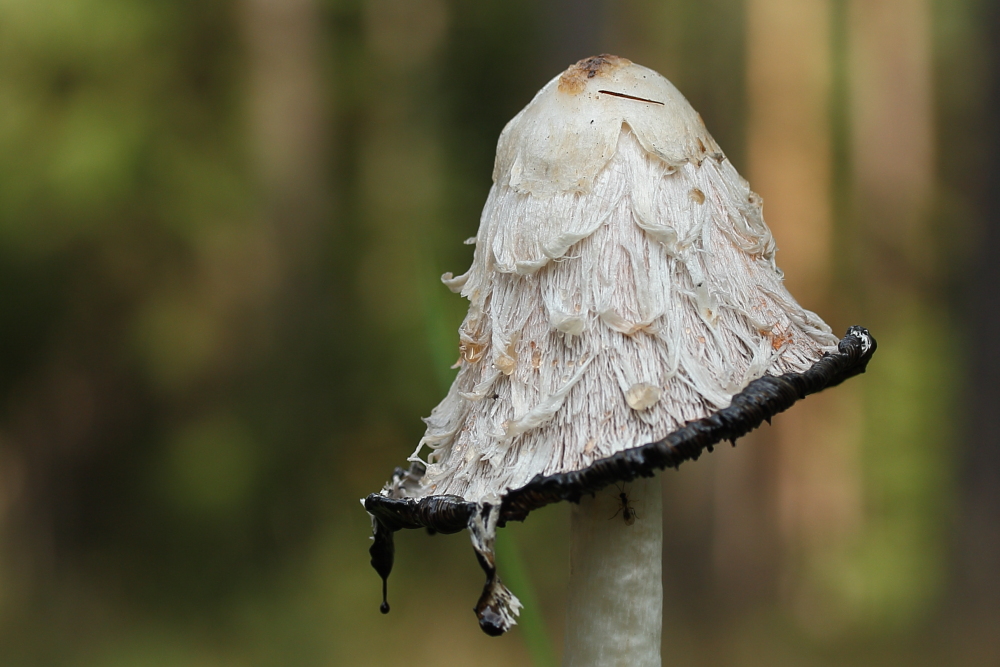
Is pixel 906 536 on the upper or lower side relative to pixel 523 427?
lower

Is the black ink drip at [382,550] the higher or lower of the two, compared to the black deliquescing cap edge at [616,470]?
lower

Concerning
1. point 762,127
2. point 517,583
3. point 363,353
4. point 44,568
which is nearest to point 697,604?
point 363,353

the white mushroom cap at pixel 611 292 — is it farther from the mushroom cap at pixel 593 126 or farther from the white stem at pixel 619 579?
the white stem at pixel 619 579

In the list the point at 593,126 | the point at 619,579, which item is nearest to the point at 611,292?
the point at 593,126

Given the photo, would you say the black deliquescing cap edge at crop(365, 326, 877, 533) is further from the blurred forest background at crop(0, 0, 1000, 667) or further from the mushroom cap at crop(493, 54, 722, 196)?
the blurred forest background at crop(0, 0, 1000, 667)

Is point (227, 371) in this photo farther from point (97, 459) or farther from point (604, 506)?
point (604, 506)

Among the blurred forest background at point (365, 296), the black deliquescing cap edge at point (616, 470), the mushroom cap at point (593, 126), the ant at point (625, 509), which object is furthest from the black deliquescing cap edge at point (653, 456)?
the blurred forest background at point (365, 296)

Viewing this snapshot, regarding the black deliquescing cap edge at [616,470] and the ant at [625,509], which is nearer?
the black deliquescing cap edge at [616,470]
